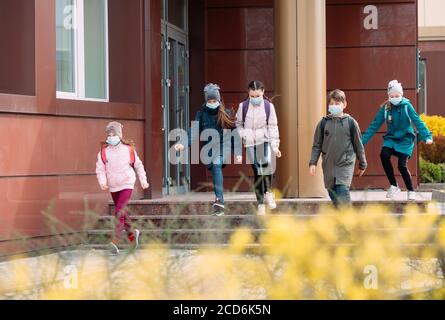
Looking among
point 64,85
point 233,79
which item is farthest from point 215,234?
point 233,79

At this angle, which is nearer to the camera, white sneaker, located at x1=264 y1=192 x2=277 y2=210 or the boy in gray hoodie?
the boy in gray hoodie

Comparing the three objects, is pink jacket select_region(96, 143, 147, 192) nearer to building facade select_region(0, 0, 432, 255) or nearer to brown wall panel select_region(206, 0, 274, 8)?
building facade select_region(0, 0, 432, 255)

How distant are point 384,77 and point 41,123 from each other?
696cm

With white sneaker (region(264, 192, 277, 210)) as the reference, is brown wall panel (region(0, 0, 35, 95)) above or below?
above

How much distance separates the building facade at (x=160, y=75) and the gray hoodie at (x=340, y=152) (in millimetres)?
1961

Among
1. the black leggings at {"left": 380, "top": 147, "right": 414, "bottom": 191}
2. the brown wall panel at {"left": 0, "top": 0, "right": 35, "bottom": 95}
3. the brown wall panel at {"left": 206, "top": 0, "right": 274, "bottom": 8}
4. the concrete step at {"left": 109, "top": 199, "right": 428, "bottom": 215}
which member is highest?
the brown wall panel at {"left": 206, "top": 0, "right": 274, "bottom": 8}

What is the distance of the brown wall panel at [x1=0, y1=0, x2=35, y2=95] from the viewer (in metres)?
10.3

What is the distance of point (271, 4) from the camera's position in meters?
15.4

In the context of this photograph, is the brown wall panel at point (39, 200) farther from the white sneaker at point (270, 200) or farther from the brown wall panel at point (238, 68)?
the brown wall panel at point (238, 68)

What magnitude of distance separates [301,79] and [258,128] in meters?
2.08

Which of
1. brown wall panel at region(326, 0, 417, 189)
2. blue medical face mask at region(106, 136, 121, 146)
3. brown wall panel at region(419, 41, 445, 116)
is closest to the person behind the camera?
blue medical face mask at region(106, 136, 121, 146)

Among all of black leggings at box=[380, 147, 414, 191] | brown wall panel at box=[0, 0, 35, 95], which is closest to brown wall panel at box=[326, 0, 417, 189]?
black leggings at box=[380, 147, 414, 191]

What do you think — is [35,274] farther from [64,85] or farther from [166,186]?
[166,186]

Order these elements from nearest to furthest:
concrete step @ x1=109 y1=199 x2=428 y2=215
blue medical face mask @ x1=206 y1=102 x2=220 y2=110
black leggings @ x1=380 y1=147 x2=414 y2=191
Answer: blue medical face mask @ x1=206 y1=102 x2=220 y2=110, concrete step @ x1=109 y1=199 x2=428 y2=215, black leggings @ x1=380 y1=147 x2=414 y2=191
